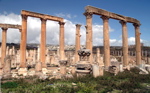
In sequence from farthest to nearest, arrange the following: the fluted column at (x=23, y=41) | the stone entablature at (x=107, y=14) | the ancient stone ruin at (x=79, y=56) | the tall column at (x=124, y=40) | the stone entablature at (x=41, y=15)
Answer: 1. the tall column at (x=124, y=40)
2. the stone entablature at (x=41, y=15)
3. the fluted column at (x=23, y=41)
4. the stone entablature at (x=107, y=14)
5. the ancient stone ruin at (x=79, y=56)

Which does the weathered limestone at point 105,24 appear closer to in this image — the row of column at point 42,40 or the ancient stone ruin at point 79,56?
the ancient stone ruin at point 79,56

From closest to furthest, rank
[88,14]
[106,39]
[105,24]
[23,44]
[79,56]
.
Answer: [79,56], [88,14], [106,39], [105,24], [23,44]

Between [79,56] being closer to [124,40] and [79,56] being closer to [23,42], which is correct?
[23,42]

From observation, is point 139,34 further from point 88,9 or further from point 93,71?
point 93,71

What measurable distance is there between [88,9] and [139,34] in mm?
11753

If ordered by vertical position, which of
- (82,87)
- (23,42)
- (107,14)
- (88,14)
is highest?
(107,14)

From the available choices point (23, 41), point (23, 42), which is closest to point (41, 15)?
point (23, 41)

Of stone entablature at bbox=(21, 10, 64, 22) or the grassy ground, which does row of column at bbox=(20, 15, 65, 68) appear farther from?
the grassy ground

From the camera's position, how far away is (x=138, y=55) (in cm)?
2328

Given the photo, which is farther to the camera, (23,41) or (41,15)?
(41,15)

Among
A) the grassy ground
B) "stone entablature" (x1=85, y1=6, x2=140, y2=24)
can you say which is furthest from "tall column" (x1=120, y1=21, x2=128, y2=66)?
the grassy ground

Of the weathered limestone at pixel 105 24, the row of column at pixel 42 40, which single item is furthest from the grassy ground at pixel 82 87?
the row of column at pixel 42 40

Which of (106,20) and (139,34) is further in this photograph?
(139,34)

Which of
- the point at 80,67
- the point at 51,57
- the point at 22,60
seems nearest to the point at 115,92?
the point at 80,67
